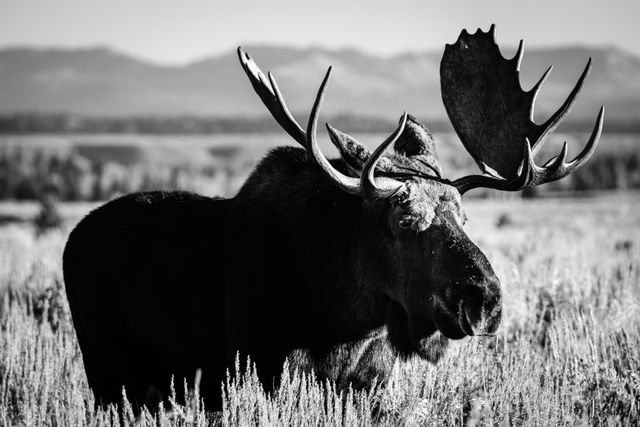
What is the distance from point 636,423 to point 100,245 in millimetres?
3912

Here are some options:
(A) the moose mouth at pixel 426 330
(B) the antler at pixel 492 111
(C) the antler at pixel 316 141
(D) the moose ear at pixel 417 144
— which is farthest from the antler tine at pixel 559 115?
(A) the moose mouth at pixel 426 330

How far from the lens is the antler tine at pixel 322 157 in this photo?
157 inches

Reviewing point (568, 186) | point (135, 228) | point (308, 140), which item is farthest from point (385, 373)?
point (568, 186)

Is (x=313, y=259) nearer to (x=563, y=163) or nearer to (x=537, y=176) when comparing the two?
(x=537, y=176)

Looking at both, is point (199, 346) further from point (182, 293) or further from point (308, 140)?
point (308, 140)

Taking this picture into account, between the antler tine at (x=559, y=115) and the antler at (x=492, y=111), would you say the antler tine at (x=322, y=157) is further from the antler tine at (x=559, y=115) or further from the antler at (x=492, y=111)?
the antler tine at (x=559, y=115)

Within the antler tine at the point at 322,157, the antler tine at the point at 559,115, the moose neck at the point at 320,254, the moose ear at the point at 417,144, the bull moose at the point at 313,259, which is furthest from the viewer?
the moose ear at the point at 417,144

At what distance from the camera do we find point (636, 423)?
16.3 feet

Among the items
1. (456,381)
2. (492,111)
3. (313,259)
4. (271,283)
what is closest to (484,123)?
(492,111)

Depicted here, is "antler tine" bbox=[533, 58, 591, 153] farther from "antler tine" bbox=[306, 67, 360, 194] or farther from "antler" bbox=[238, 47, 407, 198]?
"antler tine" bbox=[306, 67, 360, 194]

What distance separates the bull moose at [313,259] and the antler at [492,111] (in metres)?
0.01

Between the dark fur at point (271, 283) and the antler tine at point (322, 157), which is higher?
the antler tine at point (322, 157)

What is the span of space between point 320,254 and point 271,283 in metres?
0.37

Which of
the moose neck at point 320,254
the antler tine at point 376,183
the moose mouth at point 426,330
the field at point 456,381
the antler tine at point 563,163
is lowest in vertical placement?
the field at point 456,381
